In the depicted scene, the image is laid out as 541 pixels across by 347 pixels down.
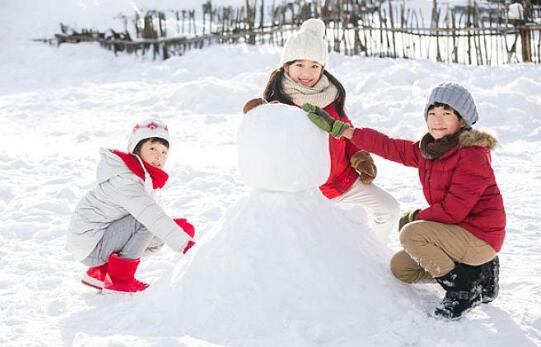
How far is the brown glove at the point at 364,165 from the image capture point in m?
3.72

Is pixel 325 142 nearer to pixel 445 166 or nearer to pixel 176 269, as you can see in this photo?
pixel 445 166

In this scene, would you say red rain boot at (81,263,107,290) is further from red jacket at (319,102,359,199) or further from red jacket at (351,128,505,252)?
red jacket at (351,128,505,252)

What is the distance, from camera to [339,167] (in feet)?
12.2

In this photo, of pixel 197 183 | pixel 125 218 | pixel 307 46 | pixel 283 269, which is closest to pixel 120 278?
pixel 125 218

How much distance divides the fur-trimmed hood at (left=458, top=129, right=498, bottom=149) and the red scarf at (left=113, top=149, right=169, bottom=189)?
5.31 ft

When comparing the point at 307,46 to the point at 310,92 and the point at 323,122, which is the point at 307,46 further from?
the point at 323,122

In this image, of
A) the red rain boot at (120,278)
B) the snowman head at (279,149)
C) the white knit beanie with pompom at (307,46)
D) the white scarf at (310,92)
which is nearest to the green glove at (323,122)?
the snowman head at (279,149)

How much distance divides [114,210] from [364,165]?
1437mm

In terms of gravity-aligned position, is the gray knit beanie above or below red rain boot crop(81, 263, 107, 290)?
above

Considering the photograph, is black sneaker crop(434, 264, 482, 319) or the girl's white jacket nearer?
black sneaker crop(434, 264, 482, 319)

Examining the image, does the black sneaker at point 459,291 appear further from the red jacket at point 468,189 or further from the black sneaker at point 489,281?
the red jacket at point 468,189

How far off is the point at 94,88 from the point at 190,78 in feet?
5.68

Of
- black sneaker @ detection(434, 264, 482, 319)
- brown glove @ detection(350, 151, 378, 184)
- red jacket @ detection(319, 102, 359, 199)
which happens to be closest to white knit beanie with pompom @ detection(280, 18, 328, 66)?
red jacket @ detection(319, 102, 359, 199)

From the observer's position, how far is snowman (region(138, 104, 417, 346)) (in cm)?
268
